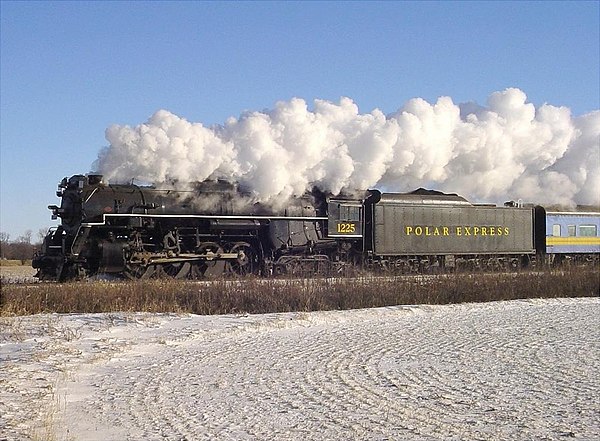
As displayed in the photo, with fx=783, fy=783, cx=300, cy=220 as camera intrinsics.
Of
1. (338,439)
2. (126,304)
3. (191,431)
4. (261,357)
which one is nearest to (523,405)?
(338,439)

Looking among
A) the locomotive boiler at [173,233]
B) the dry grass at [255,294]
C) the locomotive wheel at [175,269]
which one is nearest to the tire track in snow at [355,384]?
the dry grass at [255,294]

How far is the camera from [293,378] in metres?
10.2

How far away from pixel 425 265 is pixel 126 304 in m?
14.8

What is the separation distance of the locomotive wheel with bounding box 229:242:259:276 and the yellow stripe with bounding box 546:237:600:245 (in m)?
13.8

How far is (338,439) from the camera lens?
A: 7254mm

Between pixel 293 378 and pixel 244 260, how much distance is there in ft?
50.6

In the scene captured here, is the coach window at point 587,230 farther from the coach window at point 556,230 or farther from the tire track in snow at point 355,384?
the tire track in snow at point 355,384

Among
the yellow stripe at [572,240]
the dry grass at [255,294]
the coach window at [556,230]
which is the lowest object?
the dry grass at [255,294]

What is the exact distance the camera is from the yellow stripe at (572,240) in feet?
109

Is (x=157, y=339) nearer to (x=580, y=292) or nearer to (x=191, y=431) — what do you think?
(x=191, y=431)

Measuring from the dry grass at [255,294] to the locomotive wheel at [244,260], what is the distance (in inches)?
179

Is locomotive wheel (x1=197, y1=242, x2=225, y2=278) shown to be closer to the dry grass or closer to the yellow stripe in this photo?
the dry grass

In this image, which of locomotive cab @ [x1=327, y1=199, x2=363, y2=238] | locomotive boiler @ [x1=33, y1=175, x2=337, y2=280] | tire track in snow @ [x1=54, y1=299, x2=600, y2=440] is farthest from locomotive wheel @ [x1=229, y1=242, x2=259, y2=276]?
tire track in snow @ [x1=54, y1=299, x2=600, y2=440]

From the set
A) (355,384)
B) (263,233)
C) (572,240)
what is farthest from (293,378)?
(572,240)
